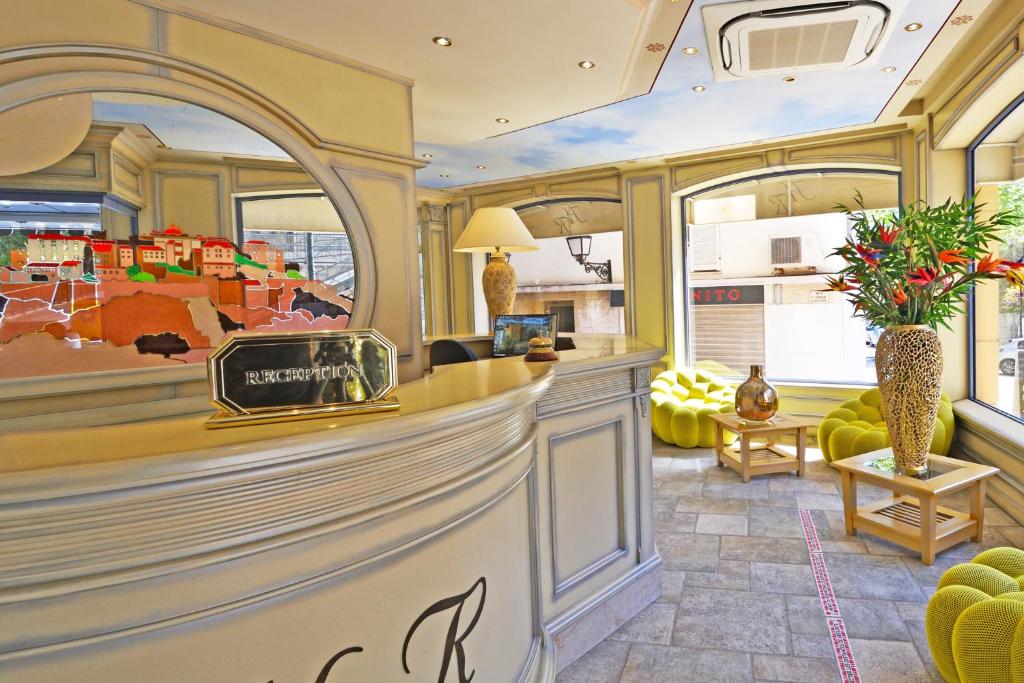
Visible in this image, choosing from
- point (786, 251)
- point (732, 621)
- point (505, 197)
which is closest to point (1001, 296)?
point (786, 251)

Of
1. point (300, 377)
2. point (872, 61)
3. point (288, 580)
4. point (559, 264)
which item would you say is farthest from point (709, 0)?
point (559, 264)

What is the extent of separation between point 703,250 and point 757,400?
2939 millimetres

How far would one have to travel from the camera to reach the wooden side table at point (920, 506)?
3.02 m

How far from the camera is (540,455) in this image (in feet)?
7.25

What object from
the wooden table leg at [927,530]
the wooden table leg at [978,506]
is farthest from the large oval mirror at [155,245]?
the wooden table leg at [978,506]

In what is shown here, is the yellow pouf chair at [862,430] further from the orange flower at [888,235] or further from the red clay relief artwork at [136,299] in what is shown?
the red clay relief artwork at [136,299]

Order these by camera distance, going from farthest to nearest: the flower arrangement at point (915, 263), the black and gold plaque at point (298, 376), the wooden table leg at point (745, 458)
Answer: the wooden table leg at point (745, 458) < the flower arrangement at point (915, 263) < the black and gold plaque at point (298, 376)

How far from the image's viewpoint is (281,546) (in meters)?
1.06

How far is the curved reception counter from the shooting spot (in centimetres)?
88

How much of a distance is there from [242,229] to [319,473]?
1801mm

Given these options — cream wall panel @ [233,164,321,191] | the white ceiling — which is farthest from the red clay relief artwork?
the white ceiling

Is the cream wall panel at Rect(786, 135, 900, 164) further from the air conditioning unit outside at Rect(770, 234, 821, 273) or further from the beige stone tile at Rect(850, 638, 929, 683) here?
the beige stone tile at Rect(850, 638, 929, 683)

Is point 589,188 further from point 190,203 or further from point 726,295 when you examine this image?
point 190,203

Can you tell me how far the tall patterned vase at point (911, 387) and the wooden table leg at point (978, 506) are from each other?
30 centimetres
